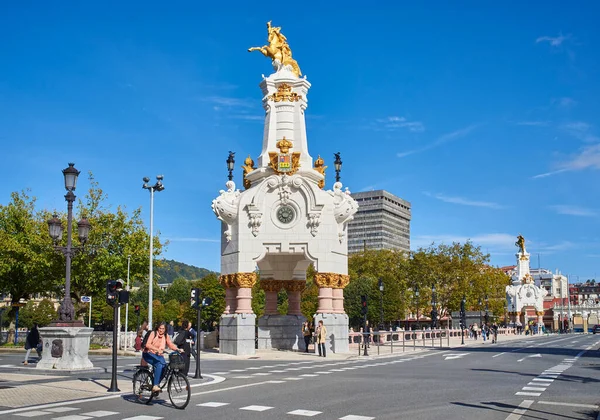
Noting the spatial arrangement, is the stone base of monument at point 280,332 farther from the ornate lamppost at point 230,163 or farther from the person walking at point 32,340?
the person walking at point 32,340

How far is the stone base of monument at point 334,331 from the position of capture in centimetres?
3225

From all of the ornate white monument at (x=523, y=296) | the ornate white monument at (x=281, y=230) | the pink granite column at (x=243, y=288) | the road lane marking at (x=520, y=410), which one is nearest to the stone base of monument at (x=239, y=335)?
the ornate white monument at (x=281, y=230)

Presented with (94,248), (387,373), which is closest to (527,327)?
(94,248)

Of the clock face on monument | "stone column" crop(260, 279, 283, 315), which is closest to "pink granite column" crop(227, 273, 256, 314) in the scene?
the clock face on monument

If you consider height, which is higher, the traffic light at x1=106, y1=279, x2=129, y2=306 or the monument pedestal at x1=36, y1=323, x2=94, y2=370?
the traffic light at x1=106, y1=279, x2=129, y2=306

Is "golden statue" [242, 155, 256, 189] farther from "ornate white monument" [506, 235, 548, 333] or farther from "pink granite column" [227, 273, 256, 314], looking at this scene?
"ornate white monument" [506, 235, 548, 333]

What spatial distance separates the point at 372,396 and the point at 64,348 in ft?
37.5

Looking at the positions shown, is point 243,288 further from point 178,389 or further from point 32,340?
point 178,389

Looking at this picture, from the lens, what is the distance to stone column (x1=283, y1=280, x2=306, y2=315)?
37.5 m

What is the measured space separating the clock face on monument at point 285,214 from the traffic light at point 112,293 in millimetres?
15916

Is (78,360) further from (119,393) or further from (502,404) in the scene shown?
(502,404)

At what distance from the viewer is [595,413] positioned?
12000 millimetres

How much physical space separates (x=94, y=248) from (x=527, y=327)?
74721mm

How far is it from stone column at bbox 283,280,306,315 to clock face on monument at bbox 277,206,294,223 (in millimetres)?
6032
